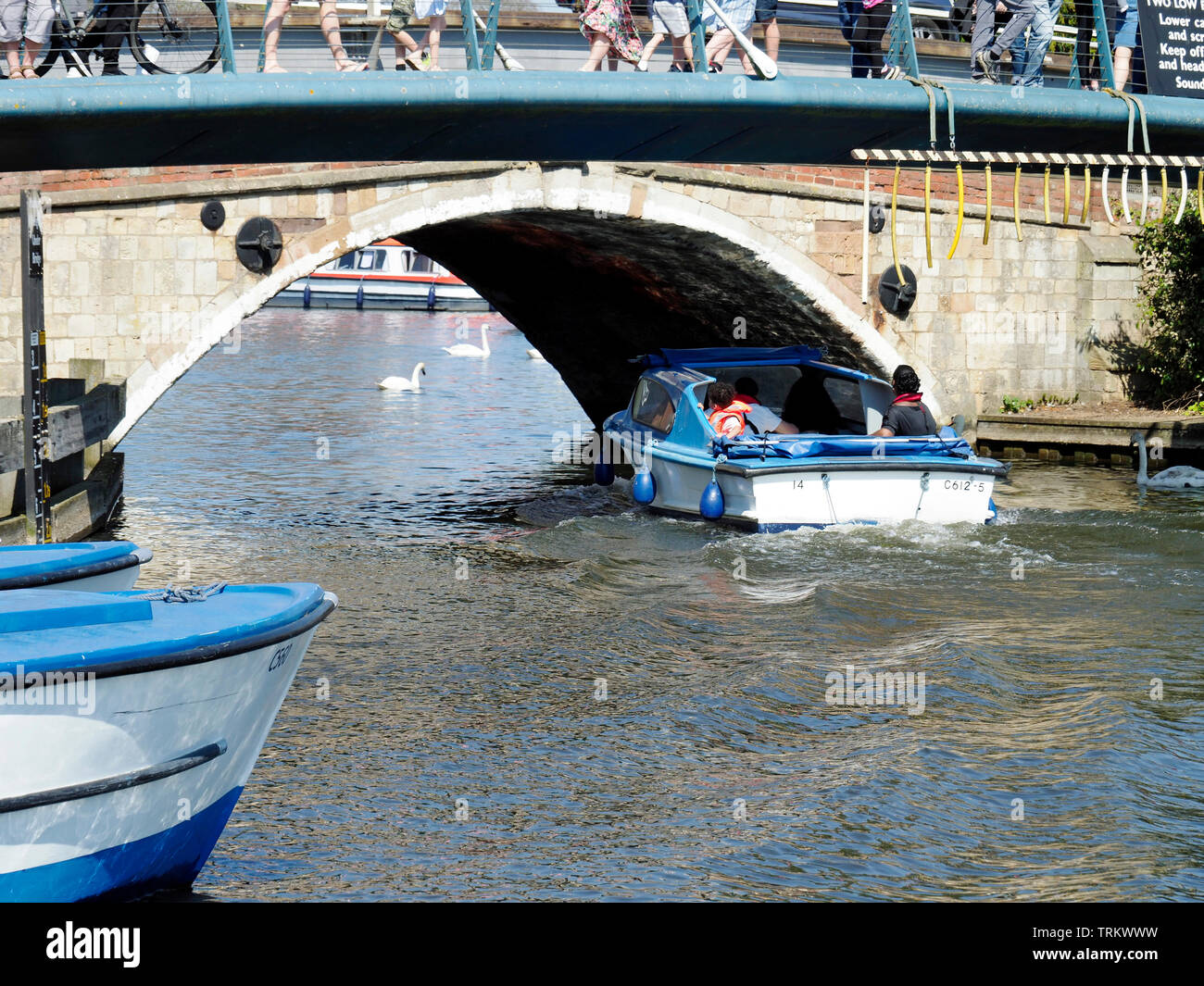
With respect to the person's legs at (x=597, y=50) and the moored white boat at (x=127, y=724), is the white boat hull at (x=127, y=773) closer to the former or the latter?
the moored white boat at (x=127, y=724)

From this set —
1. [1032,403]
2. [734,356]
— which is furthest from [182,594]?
→ [1032,403]

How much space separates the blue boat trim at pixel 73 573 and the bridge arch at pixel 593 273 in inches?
278

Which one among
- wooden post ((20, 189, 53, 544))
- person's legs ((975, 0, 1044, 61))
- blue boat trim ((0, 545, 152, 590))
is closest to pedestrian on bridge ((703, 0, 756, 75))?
person's legs ((975, 0, 1044, 61))

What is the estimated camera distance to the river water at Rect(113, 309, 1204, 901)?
629cm

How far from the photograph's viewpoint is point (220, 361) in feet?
104

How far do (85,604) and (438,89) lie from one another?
558 centimetres

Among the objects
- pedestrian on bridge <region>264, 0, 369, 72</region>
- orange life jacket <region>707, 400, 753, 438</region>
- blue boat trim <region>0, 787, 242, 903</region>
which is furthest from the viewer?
orange life jacket <region>707, 400, 753, 438</region>

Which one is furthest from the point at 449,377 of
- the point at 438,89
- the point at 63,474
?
the point at 438,89

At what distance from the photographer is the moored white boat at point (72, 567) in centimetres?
642

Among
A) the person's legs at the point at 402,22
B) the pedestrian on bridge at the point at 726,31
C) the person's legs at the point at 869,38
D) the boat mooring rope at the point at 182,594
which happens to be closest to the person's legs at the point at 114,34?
the person's legs at the point at 402,22

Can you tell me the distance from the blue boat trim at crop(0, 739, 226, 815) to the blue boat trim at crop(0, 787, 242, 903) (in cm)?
26

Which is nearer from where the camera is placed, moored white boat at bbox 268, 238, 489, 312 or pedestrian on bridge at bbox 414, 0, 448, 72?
pedestrian on bridge at bbox 414, 0, 448, 72

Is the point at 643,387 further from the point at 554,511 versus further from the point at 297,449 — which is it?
the point at 297,449

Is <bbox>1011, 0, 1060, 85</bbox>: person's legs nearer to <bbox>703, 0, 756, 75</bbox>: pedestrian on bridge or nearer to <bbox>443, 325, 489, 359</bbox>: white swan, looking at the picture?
<bbox>703, 0, 756, 75</bbox>: pedestrian on bridge
